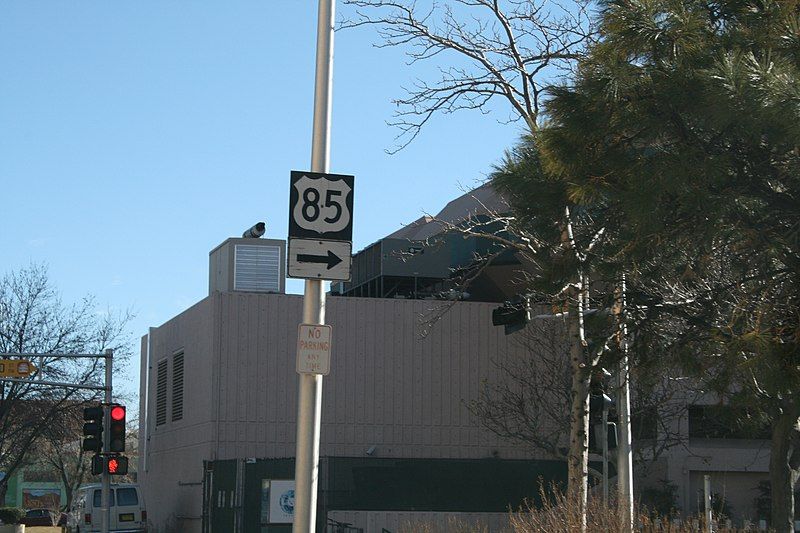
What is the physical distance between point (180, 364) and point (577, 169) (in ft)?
89.4

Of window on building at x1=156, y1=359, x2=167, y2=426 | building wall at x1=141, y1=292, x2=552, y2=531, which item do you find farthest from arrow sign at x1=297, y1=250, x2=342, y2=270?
window on building at x1=156, y1=359, x2=167, y2=426

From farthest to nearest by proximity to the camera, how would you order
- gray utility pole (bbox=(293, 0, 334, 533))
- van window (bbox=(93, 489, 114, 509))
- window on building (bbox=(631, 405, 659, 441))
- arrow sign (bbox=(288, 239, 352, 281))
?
van window (bbox=(93, 489, 114, 509)), window on building (bbox=(631, 405, 659, 441)), arrow sign (bbox=(288, 239, 352, 281)), gray utility pole (bbox=(293, 0, 334, 533))

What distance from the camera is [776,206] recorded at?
9.15 metres

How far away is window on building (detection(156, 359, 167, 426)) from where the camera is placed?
1464 inches

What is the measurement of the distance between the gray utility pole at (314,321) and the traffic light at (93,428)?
16.1m

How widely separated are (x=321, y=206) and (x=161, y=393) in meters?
28.4

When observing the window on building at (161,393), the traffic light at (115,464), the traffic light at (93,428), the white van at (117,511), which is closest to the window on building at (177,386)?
the window on building at (161,393)

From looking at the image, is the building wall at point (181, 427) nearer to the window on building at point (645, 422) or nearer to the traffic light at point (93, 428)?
the traffic light at point (93, 428)

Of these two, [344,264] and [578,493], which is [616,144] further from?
[578,493]

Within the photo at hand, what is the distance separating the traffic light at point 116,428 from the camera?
26016mm

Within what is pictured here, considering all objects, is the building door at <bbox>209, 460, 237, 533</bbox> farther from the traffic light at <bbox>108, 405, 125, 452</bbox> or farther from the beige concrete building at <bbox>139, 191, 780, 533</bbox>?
the traffic light at <bbox>108, 405, 125, 452</bbox>

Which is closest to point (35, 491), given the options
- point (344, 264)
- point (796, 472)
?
point (796, 472)

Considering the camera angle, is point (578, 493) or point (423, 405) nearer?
point (578, 493)

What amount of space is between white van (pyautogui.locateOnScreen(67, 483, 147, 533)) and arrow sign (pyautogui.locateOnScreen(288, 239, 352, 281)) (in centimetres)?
2350
